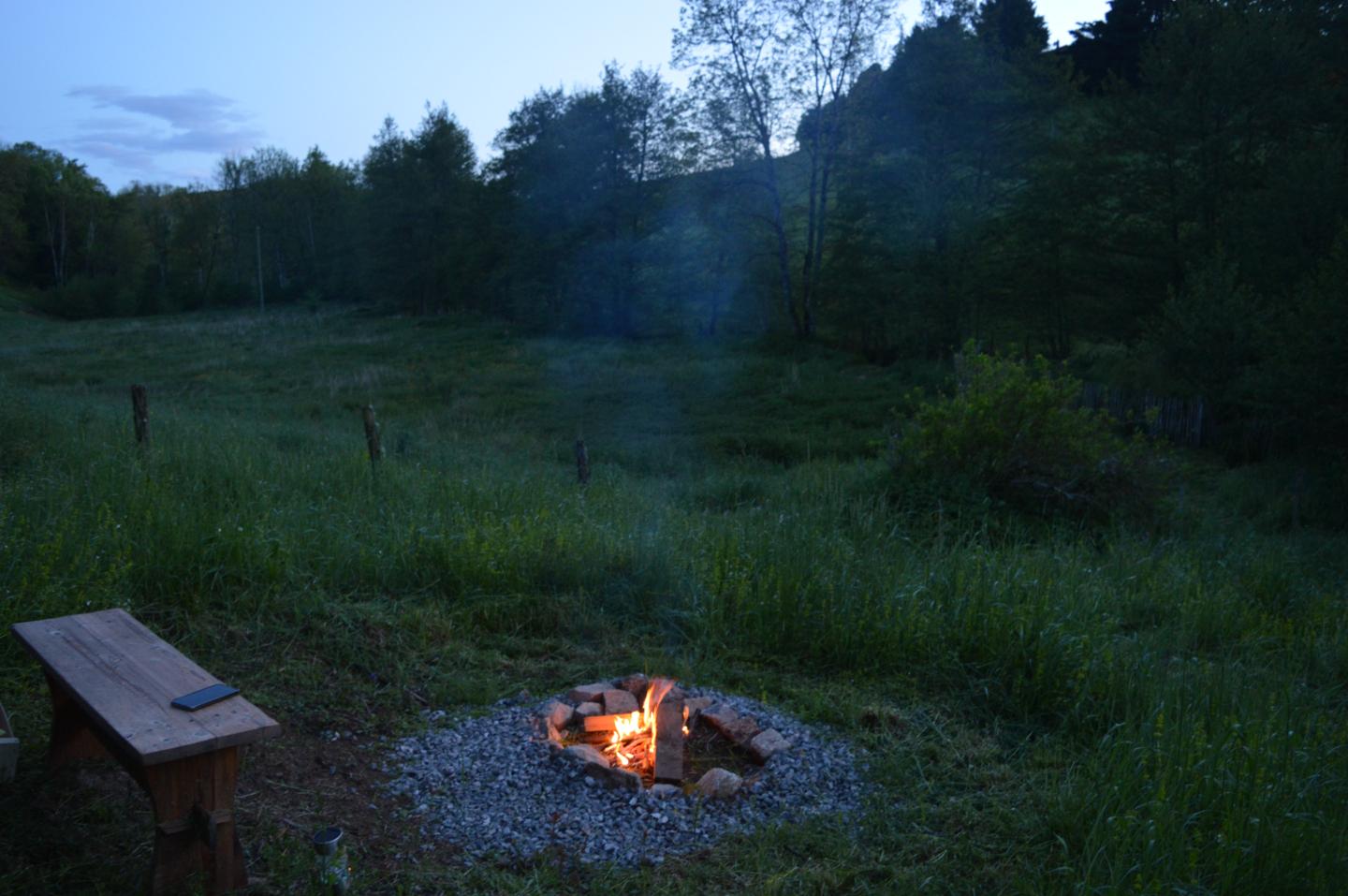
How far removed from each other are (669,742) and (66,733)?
2390mm

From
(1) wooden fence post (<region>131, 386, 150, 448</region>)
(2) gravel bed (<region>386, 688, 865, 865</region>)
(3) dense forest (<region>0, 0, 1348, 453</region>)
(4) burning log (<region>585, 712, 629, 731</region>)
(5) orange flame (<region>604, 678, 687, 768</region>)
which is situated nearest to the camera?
(2) gravel bed (<region>386, 688, 865, 865</region>)

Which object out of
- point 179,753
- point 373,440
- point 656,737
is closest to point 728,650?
point 656,737

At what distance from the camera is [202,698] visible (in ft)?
10.8

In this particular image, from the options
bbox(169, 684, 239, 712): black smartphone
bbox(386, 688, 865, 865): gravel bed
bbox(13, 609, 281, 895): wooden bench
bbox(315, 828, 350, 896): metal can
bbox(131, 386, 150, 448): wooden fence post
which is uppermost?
bbox(131, 386, 150, 448): wooden fence post

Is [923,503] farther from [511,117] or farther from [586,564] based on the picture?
[511,117]

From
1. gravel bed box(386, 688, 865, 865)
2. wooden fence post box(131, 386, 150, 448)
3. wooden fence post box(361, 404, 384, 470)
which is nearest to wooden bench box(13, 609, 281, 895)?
gravel bed box(386, 688, 865, 865)

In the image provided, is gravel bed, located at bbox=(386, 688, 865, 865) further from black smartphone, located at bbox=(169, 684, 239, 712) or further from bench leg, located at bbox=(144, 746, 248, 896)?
black smartphone, located at bbox=(169, 684, 239, 712)

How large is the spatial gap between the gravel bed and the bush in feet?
23.9

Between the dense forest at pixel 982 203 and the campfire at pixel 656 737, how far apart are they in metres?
8.39

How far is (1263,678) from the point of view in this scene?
→ 4934 mm

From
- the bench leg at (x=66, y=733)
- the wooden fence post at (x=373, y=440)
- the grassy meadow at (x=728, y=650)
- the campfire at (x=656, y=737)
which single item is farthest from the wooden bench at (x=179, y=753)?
the wooden fence post at (x=373, y=440)

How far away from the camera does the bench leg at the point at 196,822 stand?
10.1 feet

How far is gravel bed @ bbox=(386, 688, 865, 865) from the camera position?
3.56m

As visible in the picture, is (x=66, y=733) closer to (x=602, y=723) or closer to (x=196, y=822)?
(x=196, y=822)
